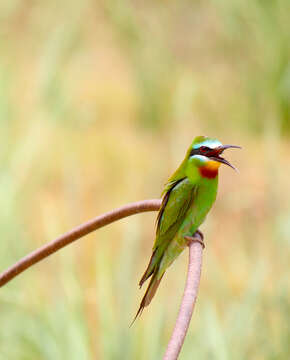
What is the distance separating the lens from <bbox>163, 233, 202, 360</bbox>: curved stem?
28.7 inches

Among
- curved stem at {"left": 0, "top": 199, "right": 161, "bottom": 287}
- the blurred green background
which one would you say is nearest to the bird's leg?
curved stem at {"left": 0, "top": 199, "right": 161, "bottom": 287}

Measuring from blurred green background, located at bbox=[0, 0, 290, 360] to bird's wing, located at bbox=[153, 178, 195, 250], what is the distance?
777 mm

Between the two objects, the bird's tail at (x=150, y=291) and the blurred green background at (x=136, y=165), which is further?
the blurred green background at (x=136, y=165)

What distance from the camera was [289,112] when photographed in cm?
398

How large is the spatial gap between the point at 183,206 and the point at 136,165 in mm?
2804

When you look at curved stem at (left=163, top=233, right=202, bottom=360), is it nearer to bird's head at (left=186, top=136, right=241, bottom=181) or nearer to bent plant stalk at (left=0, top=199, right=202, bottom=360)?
bent plant stalk at (left=0, top=199, right=202, bottom=360)

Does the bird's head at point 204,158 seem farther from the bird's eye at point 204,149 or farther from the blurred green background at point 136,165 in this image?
the blurred green background at point 136,165

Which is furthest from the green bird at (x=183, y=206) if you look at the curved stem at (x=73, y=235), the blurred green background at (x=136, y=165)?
the blurred green background at (x=136, y=165)

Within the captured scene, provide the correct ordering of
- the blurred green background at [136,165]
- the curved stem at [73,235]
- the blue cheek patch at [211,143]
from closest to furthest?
the curved stem at [73,235], the blue cheek patch at [211,143], the blurred green background at [136,165]

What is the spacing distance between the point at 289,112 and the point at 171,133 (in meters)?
0.65

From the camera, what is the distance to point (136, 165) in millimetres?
4055

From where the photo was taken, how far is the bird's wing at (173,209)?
1.23 meters

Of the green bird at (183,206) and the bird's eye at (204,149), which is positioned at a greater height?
the bird's eye at (204,149)

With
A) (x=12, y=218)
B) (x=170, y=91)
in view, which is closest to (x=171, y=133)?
(x=170, y=91)
